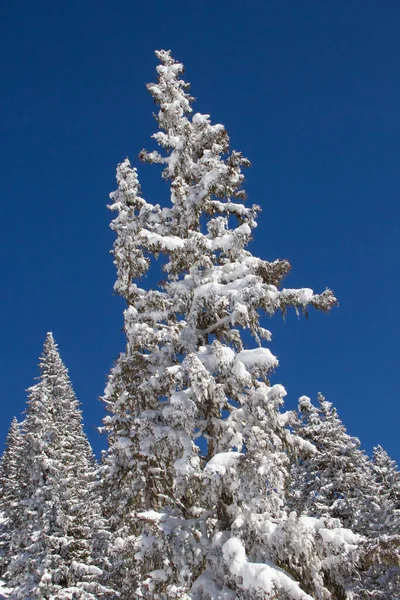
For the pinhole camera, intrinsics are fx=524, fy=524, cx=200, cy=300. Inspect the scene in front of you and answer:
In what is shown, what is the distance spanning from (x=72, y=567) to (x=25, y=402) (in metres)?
9.26

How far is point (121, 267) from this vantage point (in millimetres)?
16672

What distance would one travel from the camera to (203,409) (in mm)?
13125

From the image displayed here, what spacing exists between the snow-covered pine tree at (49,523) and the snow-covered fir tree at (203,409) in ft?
31.2

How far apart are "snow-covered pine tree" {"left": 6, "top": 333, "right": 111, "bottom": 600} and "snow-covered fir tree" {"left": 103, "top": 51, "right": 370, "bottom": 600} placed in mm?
9503

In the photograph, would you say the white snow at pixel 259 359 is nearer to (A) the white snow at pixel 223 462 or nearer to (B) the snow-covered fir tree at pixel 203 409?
(B) the snow-covered fir tree at pixel 203 409


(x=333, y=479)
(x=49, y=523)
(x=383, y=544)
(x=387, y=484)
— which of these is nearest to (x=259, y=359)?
(x=383, y=544)

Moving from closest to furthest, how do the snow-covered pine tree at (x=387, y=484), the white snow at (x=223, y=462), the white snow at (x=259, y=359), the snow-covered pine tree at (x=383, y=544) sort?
the snow-covered pine tree at (x=383, y=544) < the white snow at (x=223, y=462) < the white snow at (x=259, y=359) < the snow-covered pine tree at (x=387, y=484)

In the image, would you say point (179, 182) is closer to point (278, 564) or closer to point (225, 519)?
point (225, 519)

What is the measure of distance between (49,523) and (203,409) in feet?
53.8

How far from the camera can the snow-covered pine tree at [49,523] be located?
2392cm

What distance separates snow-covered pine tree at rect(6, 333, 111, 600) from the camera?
23.9 m

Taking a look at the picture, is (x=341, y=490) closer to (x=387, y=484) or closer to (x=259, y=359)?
(x=387, y=484)

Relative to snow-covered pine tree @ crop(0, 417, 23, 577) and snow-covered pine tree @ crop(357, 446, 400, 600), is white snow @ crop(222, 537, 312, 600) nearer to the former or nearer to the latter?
snow-covered pine tree @ crop(357, 446, 400, 600)

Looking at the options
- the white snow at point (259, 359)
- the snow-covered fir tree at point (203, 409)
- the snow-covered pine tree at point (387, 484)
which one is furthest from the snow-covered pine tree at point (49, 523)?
the white snow at point (259, 359)
